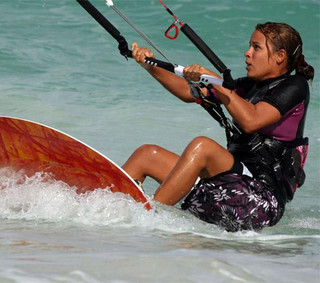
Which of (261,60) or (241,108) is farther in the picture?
(261,60)

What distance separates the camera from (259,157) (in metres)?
3.99

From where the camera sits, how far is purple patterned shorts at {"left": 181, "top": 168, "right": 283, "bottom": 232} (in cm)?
391

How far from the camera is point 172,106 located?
8047mm

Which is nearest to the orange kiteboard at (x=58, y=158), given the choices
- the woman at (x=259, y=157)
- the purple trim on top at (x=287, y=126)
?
the woman at (x=259, y=157)

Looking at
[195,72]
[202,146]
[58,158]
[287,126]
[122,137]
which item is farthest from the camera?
[122,137]

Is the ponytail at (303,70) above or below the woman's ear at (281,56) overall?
below

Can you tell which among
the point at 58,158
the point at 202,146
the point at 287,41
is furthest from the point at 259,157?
the point at 58,158

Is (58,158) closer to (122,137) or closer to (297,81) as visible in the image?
(297,81)

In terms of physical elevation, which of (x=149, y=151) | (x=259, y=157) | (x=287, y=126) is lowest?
(x=149, y=151)

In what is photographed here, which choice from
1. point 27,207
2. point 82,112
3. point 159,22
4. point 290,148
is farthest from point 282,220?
point 159,22

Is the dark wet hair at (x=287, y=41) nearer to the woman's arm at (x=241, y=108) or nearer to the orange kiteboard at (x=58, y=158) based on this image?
the woman's arm at (x=241, y=108)

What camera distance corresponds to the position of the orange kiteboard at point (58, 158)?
4008 millimetres

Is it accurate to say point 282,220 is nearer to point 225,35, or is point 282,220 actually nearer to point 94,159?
point 94,159

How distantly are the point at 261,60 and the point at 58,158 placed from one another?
4.13 ft
